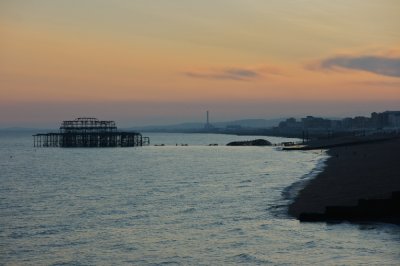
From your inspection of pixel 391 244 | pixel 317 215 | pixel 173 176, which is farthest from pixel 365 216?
pixel 173 176

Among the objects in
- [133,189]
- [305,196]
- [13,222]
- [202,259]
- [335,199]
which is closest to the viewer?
[202,259]

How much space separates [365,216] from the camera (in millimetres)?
23797

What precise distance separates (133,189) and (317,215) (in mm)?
21395

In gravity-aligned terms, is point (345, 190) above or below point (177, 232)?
above

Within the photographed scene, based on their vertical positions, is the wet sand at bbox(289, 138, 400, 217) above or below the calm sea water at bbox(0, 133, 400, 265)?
above

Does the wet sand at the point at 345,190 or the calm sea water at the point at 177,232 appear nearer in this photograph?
the calm sea water at the point at 177,232

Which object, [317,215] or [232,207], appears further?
[232,207]

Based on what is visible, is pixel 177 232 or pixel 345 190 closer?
pixel 177 232

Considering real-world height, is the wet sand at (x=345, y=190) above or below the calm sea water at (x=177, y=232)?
above

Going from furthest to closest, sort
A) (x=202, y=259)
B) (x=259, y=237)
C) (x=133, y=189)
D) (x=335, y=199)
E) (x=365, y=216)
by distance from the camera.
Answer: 1. (x=133, y=189)
2. (x=335, y=199)
3. (x=365, y=216)
4. (x=259, y=237)
5. (x=202, y=259)

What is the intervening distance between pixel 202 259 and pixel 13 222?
39.0 feet

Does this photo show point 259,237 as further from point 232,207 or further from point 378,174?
point 378,174

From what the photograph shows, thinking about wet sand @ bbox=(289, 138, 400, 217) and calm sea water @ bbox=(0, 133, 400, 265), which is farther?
wet sand @ bbox=(289, 138, 400, 217)

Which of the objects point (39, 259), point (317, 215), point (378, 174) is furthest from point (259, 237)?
point (378, 174)
